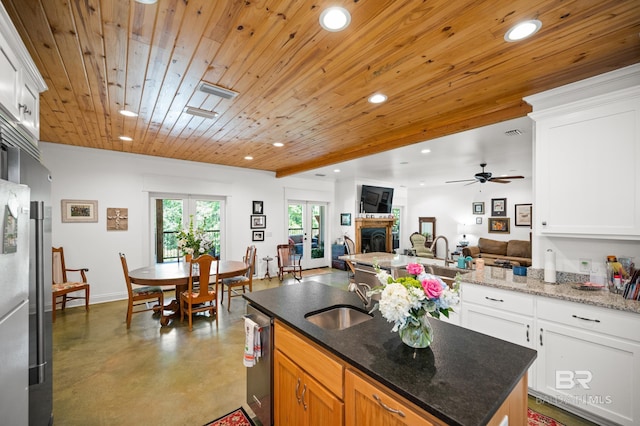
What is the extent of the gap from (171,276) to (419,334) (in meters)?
3.40

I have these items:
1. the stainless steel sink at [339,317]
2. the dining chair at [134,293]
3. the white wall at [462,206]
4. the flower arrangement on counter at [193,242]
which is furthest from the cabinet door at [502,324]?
the white wall at [462,206]

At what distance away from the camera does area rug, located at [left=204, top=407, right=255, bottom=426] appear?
1.98 meters

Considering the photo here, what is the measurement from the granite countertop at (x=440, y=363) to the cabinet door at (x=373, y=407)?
0.20 feet

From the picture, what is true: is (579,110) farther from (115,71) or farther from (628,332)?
(115,71)

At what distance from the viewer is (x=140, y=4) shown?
1.39 metres

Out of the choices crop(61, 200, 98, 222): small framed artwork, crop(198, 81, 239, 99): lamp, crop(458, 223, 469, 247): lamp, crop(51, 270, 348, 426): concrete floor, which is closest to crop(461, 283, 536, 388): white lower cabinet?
crop(51, 270, 348, 426): concrete floor

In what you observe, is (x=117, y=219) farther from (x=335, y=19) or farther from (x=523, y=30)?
(x=523, y=30)

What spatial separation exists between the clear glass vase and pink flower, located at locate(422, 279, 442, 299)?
0.45 feet

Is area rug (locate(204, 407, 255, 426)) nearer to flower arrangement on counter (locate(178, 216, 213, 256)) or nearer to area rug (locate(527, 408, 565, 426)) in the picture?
area rug (locate(527, 408, 565, 426))

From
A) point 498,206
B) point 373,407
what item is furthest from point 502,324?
point 498,206

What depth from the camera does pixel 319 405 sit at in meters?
1.38

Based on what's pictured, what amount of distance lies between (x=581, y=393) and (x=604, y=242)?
3.96 feet

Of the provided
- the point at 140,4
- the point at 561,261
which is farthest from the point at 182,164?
the point at 561,261

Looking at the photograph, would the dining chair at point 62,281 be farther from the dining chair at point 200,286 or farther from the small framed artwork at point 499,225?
the small framed artwork at point 499,225
